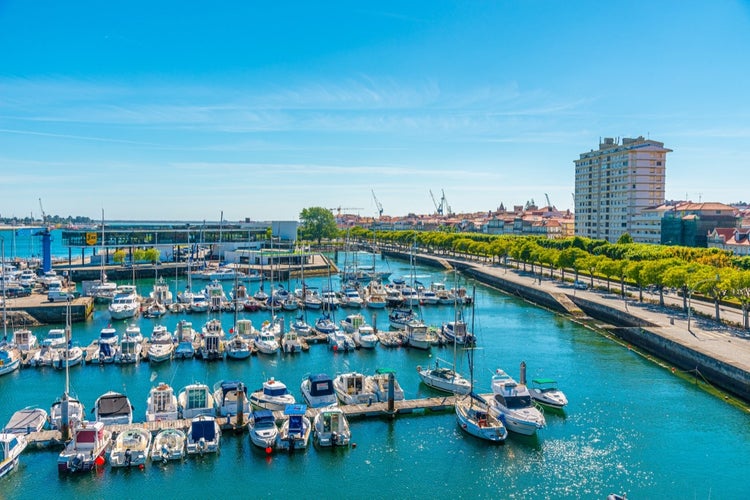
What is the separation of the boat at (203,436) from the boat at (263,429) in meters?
1.17

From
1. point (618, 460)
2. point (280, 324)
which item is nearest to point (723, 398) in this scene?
point (618, 460)

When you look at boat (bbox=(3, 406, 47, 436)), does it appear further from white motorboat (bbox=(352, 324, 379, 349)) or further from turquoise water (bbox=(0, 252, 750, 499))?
white motorboat (bbox=(352, 324, 379, 349))

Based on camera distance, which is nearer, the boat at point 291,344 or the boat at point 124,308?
the boat at point 291,344

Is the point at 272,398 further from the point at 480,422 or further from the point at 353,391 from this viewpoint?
the point at 480,422

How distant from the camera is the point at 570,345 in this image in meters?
37.2

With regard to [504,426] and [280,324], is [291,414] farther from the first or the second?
[280,324]

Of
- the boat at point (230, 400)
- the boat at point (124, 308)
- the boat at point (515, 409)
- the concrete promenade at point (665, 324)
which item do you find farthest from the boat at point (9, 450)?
the concrete promenade at point (665, 324)

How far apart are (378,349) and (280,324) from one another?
6.05 meters

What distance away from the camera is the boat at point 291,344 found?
111 ft

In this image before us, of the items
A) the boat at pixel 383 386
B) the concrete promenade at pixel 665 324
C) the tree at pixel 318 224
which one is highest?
the tree at pixel 318 224

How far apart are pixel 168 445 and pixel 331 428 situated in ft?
17.9

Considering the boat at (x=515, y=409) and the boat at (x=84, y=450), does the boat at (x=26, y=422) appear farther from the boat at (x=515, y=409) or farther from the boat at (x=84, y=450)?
the boat at (x=515, y=409)

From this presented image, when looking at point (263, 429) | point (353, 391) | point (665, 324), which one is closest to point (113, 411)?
point (263, 429)

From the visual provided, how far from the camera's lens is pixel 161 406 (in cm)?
2298
